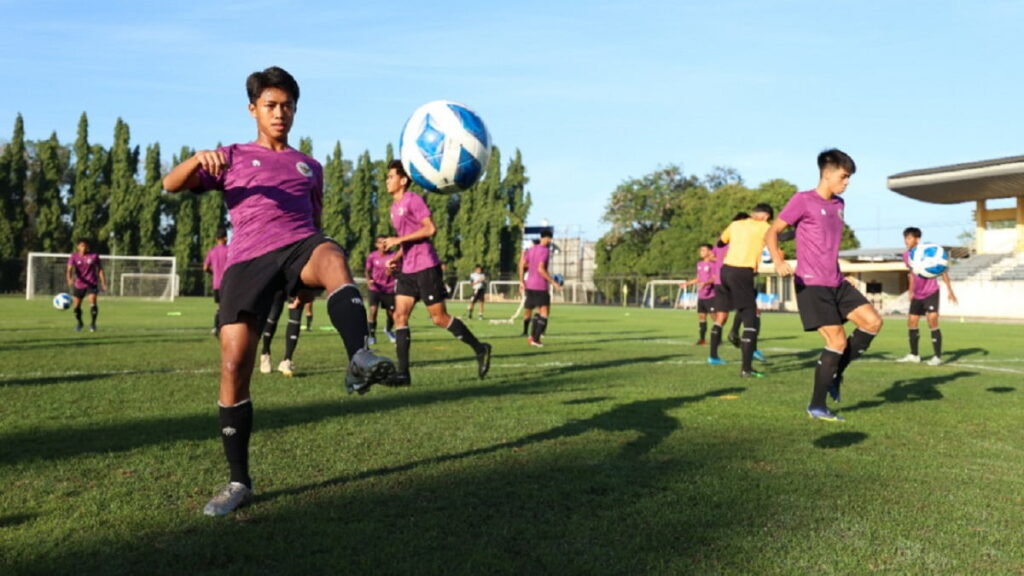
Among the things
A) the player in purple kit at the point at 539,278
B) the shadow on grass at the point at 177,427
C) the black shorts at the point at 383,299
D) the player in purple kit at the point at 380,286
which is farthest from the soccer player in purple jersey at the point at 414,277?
the player in purple kit at the point at 380,286

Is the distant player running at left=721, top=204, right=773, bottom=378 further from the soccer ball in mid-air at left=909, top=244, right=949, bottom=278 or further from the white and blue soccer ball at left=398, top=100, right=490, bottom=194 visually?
the white and blue soccer ball at left=398, top=100, right=490, bottom=194

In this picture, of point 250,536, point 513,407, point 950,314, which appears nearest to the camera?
point 250,536

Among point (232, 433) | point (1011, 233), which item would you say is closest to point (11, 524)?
point (232, 433)

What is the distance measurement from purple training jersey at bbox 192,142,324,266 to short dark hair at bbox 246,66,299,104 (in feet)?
0.86

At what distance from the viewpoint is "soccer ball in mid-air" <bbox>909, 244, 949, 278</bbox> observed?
10805 mm

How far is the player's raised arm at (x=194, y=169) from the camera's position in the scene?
12.3ft

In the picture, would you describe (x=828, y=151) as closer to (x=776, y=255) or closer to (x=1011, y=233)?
(x=776, y=255)

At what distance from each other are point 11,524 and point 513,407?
13.2 feet

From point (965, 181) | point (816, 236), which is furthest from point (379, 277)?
point (965, 181)

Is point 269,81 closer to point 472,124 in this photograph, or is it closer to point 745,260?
point 472,124

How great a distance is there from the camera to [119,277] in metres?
49.4

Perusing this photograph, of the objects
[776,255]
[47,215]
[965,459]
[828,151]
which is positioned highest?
[47,215]

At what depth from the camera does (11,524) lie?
334 cm

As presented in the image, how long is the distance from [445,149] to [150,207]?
5870cm
